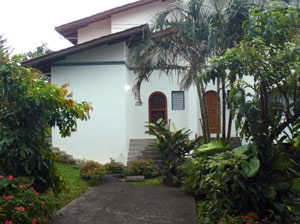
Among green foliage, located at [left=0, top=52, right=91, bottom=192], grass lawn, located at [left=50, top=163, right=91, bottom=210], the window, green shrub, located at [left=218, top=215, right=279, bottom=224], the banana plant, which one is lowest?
grass lawn, located at [left=50, top=163, right=91, bottom=210]

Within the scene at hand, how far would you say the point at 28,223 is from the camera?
3.97m

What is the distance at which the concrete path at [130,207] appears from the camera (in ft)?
16.9

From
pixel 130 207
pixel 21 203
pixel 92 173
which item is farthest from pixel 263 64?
pixel 92 173

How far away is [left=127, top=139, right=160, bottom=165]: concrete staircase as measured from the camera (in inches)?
447

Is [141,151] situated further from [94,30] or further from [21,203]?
[94,30]

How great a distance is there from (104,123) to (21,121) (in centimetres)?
641

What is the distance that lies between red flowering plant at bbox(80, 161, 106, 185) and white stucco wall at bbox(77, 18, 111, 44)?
923 cm

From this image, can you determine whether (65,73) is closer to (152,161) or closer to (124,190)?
(152,161)

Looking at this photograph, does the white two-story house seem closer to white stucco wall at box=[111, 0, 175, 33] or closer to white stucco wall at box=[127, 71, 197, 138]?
white stucco wall at box=[127, 71, 197, 138]

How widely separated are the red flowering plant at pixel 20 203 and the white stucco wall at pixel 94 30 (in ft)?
41.2

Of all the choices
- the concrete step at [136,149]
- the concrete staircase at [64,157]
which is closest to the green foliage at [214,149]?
the concrete step at [136,149]

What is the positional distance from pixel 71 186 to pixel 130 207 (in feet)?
7.46

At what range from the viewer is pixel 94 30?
16.1m

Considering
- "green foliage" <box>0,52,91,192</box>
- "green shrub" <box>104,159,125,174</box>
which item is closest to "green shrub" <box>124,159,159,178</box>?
"green shrub" <box>104,159,125,174</box>
